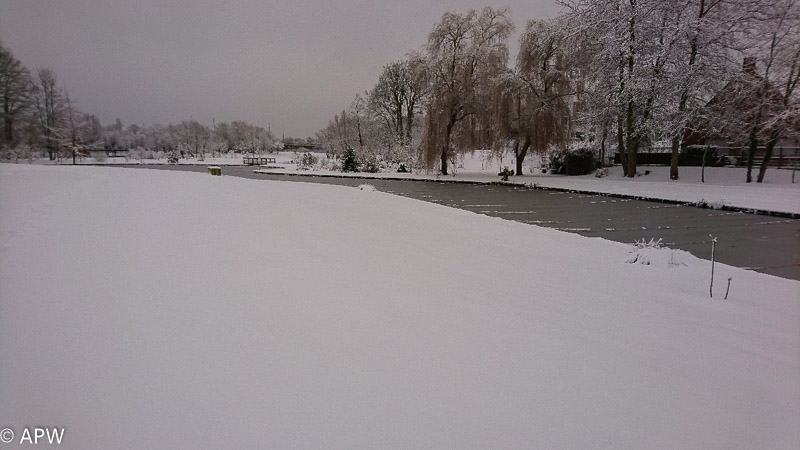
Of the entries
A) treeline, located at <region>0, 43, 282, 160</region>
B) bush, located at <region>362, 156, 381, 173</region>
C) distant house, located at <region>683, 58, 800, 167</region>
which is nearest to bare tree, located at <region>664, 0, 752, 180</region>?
distant house, located at <region>683, 58, 800, 167</region>

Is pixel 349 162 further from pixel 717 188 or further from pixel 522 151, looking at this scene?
pixel 717 188

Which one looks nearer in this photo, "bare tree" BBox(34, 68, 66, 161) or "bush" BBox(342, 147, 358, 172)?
"bare tree" BBox(34, 68, 66, 161)

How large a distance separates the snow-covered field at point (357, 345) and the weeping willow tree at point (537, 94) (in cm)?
1782

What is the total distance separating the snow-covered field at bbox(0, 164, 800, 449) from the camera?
167 centimetres

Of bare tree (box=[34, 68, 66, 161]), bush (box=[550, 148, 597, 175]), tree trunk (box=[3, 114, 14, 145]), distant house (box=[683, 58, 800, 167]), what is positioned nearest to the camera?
tree trunk (box=[3, 114, 14, 145])

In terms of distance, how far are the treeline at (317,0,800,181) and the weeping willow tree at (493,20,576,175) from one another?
2.2 inches

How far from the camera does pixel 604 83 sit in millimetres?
18891

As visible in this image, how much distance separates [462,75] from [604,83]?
302 inches

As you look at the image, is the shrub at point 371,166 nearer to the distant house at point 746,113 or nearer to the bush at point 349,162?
the bush at point 349,162

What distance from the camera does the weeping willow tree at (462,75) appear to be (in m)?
22.2

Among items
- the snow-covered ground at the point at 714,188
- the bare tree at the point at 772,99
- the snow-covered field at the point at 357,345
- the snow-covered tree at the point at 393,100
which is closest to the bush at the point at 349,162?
the snow-covered tree at the point at 393,100

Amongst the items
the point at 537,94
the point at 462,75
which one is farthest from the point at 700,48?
the point at 462,75

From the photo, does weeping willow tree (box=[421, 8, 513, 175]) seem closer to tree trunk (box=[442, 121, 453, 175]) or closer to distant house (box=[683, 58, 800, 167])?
tree trunk (box=[442, 121, 453, 175])

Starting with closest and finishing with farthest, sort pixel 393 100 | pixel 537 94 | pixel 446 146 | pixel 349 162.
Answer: pixel 537 94 → pixel 446 146 → pixel 349 162 → pixel 393 100
